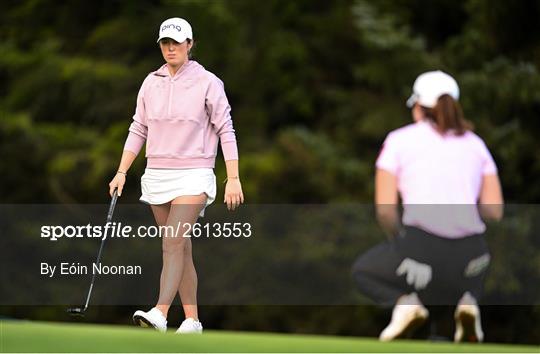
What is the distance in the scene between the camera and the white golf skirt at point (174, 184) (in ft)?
15.3

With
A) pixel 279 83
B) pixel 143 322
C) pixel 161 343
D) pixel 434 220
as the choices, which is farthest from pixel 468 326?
pixel 279 83

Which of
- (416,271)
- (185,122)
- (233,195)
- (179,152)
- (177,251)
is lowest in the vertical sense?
(416,271)

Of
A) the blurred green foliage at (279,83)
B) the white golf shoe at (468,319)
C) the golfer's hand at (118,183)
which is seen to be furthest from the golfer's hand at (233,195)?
the blurred green foliage at (279,83)

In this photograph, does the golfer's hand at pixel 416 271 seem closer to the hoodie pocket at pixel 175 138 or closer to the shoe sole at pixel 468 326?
the shoe sole at pixel 468 326

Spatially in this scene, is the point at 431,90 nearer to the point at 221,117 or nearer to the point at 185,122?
the point at 221,117

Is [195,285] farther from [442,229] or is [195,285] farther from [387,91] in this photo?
[387,91]

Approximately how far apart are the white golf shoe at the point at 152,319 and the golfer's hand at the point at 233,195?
40 centimetres

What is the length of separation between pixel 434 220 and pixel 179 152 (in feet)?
2.63

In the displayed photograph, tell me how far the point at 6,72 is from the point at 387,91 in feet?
21.2

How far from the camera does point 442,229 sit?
4.58 m

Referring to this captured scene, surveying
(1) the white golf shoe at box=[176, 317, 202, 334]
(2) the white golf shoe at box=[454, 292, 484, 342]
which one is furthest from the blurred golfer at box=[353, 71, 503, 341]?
(1) the white golf shoe at box=[176, 317, 202, 334]

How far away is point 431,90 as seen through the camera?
4.86m

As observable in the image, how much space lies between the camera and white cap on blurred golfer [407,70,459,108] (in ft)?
15.8

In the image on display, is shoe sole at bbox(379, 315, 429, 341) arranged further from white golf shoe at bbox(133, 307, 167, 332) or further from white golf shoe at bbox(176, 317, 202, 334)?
white golf shoe at bbox(133, 307, 167, 332)
